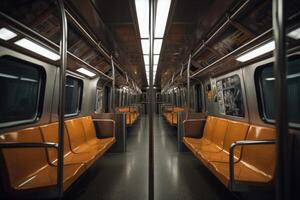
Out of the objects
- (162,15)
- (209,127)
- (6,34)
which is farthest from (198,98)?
(6,34)

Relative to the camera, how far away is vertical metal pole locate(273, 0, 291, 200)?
0.78 meters

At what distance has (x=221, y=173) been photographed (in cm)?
188

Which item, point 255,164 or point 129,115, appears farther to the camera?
point 129,115

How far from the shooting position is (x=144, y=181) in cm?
253

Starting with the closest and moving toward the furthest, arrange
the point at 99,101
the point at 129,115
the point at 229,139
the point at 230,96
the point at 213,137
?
the point at 229,139 < the point at 230,96 < the point at 213,137 < the point at 99,101 < the point at 129,115

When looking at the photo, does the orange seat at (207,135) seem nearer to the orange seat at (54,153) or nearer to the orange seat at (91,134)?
the orange seat at (91,134)

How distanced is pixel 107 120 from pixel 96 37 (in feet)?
6.33

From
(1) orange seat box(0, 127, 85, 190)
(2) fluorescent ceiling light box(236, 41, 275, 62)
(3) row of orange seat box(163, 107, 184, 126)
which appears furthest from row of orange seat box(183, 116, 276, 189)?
(3) row of orange seat box(163, 107, 184, 126)

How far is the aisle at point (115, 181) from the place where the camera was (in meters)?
2.13

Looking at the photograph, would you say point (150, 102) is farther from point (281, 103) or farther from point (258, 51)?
point (258, 51)

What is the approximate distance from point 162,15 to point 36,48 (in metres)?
1.73

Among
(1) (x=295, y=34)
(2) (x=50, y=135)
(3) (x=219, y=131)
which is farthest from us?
(3) (x=219, y=131)

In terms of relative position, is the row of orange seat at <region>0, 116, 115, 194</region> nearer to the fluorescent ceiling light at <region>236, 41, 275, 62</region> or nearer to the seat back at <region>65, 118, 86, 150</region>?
the seat back at <region>65, 118, 86, 150</region>

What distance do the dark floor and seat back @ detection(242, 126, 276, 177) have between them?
0.55m
